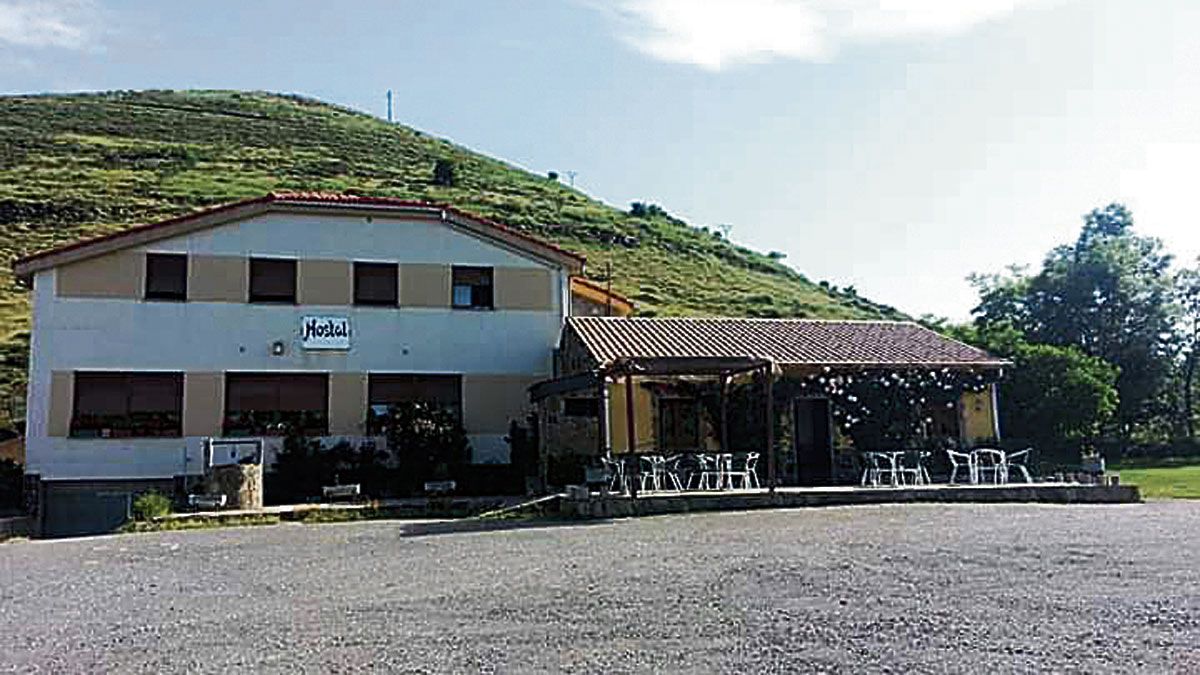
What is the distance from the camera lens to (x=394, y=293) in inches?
835

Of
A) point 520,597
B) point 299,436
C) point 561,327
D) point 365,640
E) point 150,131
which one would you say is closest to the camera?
point 365,640

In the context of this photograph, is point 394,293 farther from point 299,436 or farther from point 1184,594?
point 1184,594

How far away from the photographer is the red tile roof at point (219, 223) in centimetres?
1931

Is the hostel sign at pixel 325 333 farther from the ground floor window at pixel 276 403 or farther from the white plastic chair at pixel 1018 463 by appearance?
the white plastic chair at pixel 1018 463

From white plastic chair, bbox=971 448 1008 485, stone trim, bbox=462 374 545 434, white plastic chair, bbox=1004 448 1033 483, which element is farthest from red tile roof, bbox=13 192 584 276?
white plastic chair, bbox=1004 448 1033 483

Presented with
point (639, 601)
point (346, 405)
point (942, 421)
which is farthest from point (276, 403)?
point (639, 601)

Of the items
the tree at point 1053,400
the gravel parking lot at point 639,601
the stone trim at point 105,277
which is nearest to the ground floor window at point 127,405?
the stone trim at point 105,277

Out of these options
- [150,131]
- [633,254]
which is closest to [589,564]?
[633,254]

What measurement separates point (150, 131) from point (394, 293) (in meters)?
48.8

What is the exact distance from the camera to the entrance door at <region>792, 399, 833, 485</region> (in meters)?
20.8

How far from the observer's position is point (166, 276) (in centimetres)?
2009

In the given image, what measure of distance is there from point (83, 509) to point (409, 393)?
6.13 meters

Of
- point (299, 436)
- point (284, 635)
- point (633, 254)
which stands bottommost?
point (284, 635)

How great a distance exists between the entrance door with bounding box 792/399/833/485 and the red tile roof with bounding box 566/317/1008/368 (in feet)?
3.21
